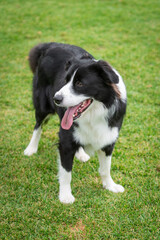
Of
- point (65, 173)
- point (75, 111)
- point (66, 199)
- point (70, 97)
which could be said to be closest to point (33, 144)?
point (65, 173)

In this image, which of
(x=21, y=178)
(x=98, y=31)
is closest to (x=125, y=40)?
(x=98, y=31)

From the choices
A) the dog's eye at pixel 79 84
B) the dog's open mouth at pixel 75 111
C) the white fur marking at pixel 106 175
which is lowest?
the white fur marking at pixel 106 175

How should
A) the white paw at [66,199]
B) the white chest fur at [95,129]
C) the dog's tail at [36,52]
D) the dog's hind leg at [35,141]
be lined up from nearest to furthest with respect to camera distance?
the white chest fur at [95,129]
the white paw at [66,199]
the dog's tail at [36,52]
the dog's hind leg at [35,141]

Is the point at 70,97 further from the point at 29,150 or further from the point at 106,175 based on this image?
the point at 29,150

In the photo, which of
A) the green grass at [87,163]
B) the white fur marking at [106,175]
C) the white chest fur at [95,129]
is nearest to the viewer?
the white chest fur at [95,129]

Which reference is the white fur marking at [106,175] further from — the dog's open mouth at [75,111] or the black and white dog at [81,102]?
the dog's open mouth at [75,111]

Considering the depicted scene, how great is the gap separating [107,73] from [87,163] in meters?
1.64

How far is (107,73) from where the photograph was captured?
2.30 meters

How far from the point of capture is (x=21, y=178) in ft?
10.7

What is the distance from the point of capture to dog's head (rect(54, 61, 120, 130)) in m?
2.37

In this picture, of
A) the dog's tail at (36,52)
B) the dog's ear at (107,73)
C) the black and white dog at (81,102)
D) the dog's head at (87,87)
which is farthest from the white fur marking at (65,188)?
the dog's tail at (36,52)

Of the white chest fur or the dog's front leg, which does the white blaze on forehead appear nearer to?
the white chest fur

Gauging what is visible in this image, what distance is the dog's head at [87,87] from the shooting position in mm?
2369

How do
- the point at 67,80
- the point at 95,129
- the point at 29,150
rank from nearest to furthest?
the point at 67,80, the point at 95,129, the point at 29,150
